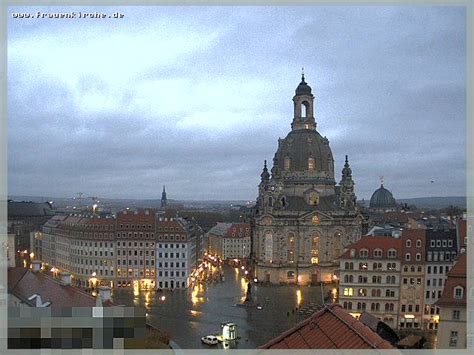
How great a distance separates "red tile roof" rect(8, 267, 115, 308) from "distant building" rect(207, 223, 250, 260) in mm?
9999

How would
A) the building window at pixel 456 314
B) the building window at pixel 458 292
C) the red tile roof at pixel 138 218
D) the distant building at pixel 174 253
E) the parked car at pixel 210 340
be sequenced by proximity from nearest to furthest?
the building window at pixel 456 314, the building window at pixel 458 292, the parked car at pixel 210 340, the red tile roof at pixel 138 218, the distant building at pixel 174 253

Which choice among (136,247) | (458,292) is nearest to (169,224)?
(136,247)

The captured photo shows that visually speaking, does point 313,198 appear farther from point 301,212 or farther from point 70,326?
point 70,326

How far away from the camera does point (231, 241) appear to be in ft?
47.6

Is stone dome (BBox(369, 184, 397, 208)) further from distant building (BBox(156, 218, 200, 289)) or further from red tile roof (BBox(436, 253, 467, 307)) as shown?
distant building (BBox(156, 218, 200, 289))

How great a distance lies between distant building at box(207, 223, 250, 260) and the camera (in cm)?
1388

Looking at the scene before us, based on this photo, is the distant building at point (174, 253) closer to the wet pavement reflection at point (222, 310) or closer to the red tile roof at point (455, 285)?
the wet pavement reflection at point (222, 310)

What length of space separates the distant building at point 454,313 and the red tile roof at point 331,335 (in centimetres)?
57

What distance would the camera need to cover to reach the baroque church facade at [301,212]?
1162cm

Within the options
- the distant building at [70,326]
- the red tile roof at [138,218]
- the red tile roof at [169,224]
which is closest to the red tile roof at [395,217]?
the red tile roof at [169,224]

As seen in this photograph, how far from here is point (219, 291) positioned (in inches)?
342

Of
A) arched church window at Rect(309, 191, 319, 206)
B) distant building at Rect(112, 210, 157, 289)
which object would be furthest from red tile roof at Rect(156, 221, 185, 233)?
arched church window at Rect(309, 191, 319, 206)

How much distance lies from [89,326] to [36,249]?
2394mm

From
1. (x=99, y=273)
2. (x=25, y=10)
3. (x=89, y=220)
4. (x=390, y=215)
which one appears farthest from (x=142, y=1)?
(x=390, y=215)
